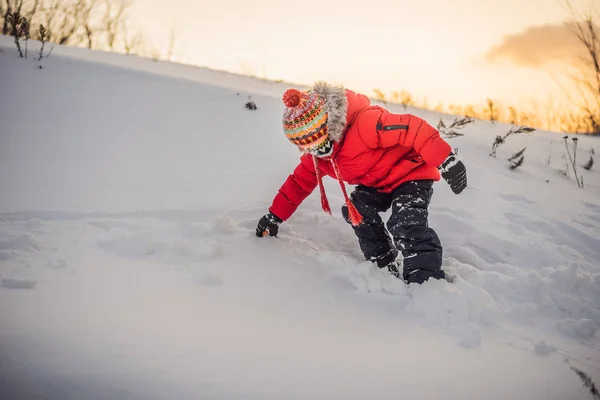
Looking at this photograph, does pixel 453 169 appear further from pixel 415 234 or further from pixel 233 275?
pixel 233 275

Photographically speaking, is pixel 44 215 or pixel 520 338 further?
A: pixel 44 215

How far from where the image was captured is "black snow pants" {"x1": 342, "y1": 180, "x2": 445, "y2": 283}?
6.06 ft

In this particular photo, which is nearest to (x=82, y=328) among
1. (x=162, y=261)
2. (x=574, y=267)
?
(x=162, y=261)

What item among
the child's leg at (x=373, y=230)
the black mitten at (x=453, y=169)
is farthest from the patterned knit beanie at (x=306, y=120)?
the black mitten at (x=453, y=169)

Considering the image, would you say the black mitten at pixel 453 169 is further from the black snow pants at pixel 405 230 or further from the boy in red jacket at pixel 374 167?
the black snow pants at pixel 405 230

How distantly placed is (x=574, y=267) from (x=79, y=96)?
12.0 ft

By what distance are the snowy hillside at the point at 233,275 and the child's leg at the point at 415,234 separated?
4.7 inches

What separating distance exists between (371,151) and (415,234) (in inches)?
18.6

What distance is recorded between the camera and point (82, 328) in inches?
48.2

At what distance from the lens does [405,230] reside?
6.26ft

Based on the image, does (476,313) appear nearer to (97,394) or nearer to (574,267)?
(574,267)

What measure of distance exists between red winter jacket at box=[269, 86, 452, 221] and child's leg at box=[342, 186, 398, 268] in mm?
64

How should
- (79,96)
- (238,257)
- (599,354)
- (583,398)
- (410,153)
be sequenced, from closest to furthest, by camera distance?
1. (583,398)
2. (599,354)
3. (238,257)
4. (410,153)
5. (79,96)

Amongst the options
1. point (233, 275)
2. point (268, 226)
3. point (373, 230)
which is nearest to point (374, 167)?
point (373, 230)
